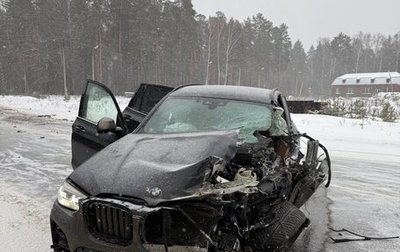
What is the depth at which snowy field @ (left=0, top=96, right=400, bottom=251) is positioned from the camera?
4.40 m

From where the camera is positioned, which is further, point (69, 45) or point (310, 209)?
point (69, 45)

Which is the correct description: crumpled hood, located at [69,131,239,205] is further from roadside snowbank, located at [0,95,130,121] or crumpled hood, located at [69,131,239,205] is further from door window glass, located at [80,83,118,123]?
roadside snowbank, located at [0,95,130,121]

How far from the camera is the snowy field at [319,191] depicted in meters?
4.40

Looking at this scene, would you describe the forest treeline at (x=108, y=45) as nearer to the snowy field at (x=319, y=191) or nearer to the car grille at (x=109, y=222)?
the snowy field at (x=319, y=191)

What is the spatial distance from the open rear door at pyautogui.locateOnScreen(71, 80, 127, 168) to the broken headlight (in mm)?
1341

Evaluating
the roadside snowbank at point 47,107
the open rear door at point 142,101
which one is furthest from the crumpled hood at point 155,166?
the roadside snowbank at point 47,107

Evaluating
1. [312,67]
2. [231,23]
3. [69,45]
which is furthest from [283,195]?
[312,67]

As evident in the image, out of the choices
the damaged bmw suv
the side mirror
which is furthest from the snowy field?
the side mirror

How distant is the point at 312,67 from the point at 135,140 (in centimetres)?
10841

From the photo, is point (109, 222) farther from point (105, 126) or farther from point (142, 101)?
point (142, 101)

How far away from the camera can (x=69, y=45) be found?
3928 centimetres

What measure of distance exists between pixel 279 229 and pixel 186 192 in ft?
2.89

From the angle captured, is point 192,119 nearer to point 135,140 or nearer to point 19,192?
point 135,140

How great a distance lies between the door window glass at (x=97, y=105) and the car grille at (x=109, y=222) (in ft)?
8.01
